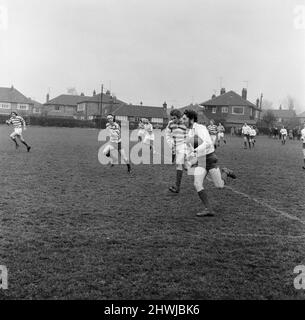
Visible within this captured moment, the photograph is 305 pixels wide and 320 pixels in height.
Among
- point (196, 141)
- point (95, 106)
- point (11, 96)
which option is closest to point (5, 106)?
point (11, 96)

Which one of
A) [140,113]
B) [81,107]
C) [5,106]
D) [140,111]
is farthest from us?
[81,107]

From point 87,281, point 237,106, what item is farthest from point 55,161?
point 237,106

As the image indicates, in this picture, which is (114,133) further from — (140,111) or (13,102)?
(13,102)

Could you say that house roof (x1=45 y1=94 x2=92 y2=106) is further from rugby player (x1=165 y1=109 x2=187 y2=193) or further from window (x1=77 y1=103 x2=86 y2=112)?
rugby player (x1=165 y1=109 x2=187 y2=193)

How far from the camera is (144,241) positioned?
→ 5891 millimetres

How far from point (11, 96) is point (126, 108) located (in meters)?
26.1

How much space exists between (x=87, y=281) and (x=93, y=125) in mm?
58109

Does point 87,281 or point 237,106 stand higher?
point 237,106

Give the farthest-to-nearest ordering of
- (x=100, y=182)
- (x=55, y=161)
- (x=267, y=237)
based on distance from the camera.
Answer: (x=55, y=161)
(x=100, y=182)
(x=267, y=237)

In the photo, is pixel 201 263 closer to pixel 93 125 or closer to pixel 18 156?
pixel 18 156

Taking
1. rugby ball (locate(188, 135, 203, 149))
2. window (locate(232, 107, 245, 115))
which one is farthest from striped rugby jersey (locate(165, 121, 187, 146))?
window (locate(232, 107, 245, 115))

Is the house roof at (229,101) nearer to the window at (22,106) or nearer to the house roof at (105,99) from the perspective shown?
the house roof at (105,99)

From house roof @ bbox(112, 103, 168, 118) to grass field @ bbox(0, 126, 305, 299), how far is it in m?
74.1
